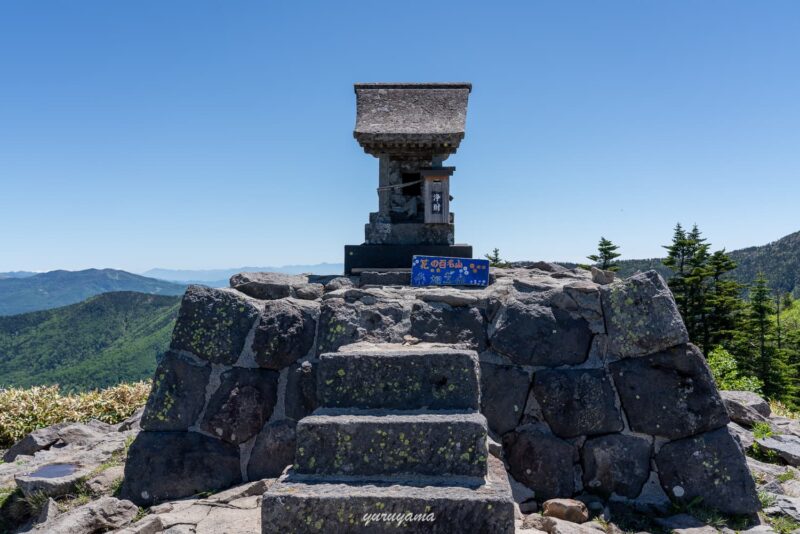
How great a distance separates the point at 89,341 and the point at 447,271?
10681cm

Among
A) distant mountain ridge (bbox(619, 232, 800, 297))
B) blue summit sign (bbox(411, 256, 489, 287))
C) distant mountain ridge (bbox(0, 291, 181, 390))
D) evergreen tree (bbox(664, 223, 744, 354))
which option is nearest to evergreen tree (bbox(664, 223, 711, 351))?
evergreen tree (bbox(664, 223, 744, 354))

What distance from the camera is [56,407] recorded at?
9.18 m

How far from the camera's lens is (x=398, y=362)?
3701mm

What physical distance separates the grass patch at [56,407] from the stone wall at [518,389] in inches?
205

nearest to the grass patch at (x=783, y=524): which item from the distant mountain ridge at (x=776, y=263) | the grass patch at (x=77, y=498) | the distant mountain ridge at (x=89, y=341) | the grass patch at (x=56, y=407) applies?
the grass patch at (x=77, y=498)

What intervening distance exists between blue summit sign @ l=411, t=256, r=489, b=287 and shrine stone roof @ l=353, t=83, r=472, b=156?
420 cm

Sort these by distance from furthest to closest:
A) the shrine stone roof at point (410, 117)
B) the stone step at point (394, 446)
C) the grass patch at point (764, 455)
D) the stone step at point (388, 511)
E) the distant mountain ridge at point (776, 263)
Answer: the distant mountain ridge at point (776, 263) < the shrine stone roof at point (410, 117) < the grass patch at point (764, 455) < the stone step at point (394, 446) < the stone step at point (388, 511)

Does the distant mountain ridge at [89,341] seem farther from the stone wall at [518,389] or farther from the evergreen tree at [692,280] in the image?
the stone wall at [518,389]

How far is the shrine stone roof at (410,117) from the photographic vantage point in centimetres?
998

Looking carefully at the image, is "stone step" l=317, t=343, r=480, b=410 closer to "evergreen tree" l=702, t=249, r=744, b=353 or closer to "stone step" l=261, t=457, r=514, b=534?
"stone step" l=261, t=457, r=514, b=534

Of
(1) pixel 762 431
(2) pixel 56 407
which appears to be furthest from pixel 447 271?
(2) pixel 56 407

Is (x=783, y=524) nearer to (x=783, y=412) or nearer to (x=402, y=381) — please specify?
(x=402, y=381)

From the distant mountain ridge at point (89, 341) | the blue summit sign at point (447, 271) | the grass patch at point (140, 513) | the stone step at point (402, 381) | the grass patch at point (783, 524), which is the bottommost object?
the distant mountain ridge at point (89, 341)

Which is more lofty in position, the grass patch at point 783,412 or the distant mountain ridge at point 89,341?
the grass patch at point 783,412
